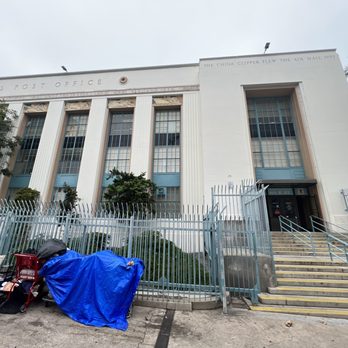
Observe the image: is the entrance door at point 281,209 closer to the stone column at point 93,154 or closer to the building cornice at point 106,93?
the building cornice at point 106,93

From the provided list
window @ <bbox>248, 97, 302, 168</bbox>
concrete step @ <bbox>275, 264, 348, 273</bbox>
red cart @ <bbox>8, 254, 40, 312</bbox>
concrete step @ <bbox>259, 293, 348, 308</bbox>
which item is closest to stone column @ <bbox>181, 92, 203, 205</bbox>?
window @ <bbox>248, 97, 302, 168</bbox>

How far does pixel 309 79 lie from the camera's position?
14.7 metres

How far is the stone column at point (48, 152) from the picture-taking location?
15047 mm

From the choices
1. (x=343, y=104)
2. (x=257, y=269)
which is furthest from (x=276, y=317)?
(x=343, y=104)

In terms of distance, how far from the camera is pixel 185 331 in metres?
3.78

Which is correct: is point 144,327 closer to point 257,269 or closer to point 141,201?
point 257,269

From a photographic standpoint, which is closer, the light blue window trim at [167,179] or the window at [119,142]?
the light blue window trim at [167,179]

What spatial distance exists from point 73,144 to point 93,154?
288 centimetres

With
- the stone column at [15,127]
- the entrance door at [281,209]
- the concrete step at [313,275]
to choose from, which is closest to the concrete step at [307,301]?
the concrete step at [313,275]

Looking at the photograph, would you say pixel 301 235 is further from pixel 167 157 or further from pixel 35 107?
pixel 35 107

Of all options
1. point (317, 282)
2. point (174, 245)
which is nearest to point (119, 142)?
point (174, 245)

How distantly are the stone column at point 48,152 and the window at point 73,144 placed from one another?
1.92 ft

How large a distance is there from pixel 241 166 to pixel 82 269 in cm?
1150

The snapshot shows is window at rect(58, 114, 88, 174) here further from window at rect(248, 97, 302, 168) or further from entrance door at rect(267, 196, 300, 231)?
entrance door at rect(267, 196, 300, 231)
